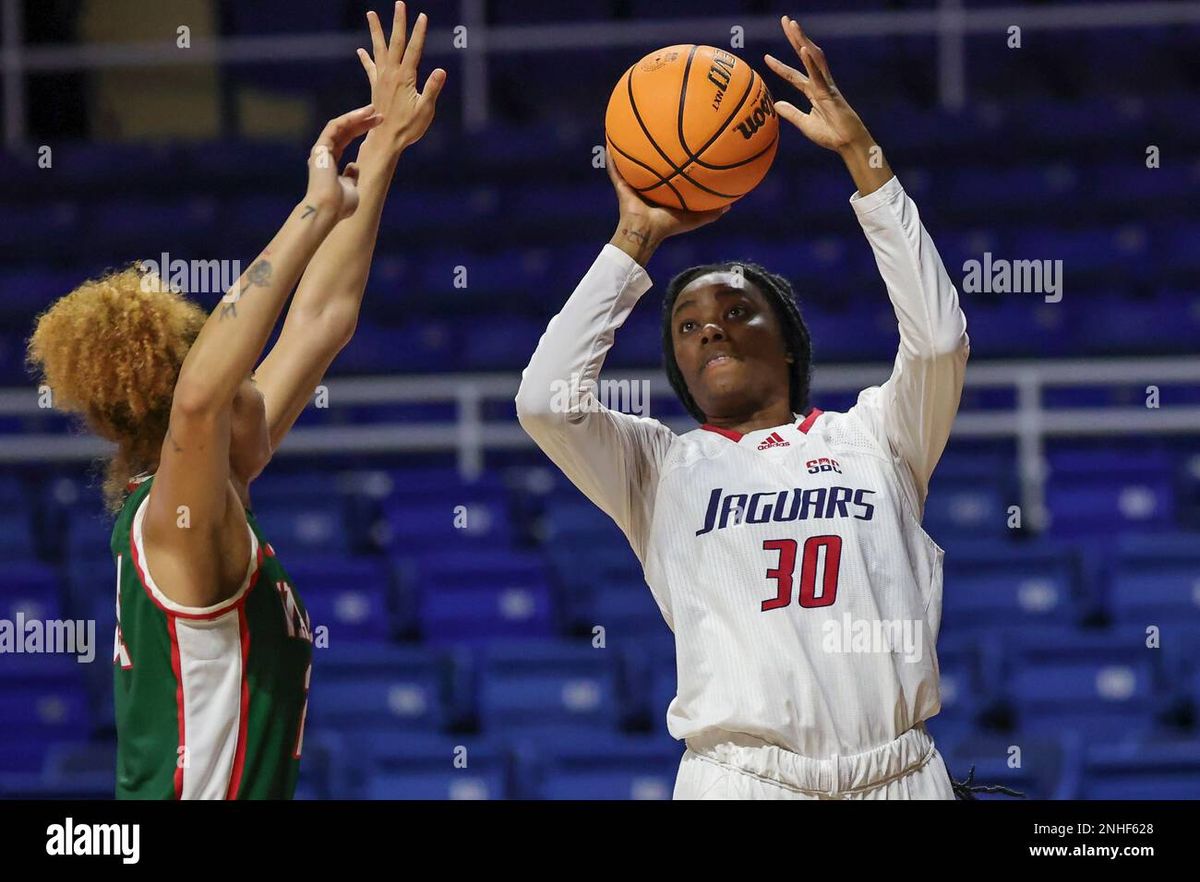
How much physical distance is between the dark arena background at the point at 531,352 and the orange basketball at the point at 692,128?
0.94 meters

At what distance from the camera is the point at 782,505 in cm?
271

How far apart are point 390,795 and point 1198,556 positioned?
7.57ft

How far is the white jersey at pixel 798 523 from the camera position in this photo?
2.62 meters

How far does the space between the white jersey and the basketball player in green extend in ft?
1.56

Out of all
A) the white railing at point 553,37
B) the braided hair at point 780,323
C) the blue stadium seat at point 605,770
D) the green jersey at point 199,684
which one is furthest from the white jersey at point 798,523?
the white railing at point 553,37

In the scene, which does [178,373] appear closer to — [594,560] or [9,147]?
Result: [594,560]

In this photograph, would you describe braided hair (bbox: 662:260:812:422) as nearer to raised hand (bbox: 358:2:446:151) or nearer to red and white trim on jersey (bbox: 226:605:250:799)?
raised hand (bbox: 358:2:446:151)

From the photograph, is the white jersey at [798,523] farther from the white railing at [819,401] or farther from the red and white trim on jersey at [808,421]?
the white railing at [819,401]

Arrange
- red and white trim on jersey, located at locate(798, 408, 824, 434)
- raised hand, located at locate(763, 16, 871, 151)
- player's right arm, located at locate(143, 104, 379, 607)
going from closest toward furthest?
player's right arm, located at locate(143, 104, 379, 607) → raised hand, located at locate(763, 16, 871, 151) → red and white trim on jersey, located at locate(798, 408, 824, 434)

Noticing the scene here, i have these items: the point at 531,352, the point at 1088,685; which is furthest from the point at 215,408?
the point at 531,352

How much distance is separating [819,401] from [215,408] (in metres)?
3.50

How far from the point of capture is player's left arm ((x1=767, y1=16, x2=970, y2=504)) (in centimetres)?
268

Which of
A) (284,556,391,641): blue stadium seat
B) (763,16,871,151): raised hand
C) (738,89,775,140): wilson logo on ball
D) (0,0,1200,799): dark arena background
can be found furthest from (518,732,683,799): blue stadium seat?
(763,16,871,151): raised hand

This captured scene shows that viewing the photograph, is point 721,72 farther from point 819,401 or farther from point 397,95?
point 819,401
